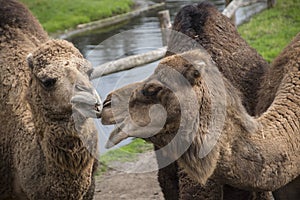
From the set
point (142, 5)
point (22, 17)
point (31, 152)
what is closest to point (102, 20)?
point (142, 5)

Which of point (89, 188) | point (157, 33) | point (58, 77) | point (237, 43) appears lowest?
point (157, 33)

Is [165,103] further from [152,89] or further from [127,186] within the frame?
[127,186]

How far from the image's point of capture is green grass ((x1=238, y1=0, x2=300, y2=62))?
1236 cm

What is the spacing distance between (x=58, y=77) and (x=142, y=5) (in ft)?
63.1

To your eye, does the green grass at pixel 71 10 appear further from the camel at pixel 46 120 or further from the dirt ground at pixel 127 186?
the camel at pixel 46 120

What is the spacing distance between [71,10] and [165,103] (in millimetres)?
18369

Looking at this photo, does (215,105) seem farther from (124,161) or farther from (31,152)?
(124,161)

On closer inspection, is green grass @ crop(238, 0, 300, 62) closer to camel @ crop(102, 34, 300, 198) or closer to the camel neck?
the camel neck

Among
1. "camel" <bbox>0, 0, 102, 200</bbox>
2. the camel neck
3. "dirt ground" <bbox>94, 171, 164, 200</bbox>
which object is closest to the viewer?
the camel neck

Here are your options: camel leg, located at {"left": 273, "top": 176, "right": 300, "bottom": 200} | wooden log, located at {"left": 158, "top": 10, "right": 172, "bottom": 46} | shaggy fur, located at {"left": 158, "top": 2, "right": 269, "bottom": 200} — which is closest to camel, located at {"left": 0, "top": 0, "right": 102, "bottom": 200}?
shaggy fur, located at {"left": 158, "top": 2, "right": 269, "bottom": 200}

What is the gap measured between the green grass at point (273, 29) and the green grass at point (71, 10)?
19.8 feet

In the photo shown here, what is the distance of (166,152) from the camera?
3.59m

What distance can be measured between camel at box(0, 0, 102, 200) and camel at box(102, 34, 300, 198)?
333 millimetres

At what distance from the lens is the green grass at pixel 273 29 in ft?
40.6
